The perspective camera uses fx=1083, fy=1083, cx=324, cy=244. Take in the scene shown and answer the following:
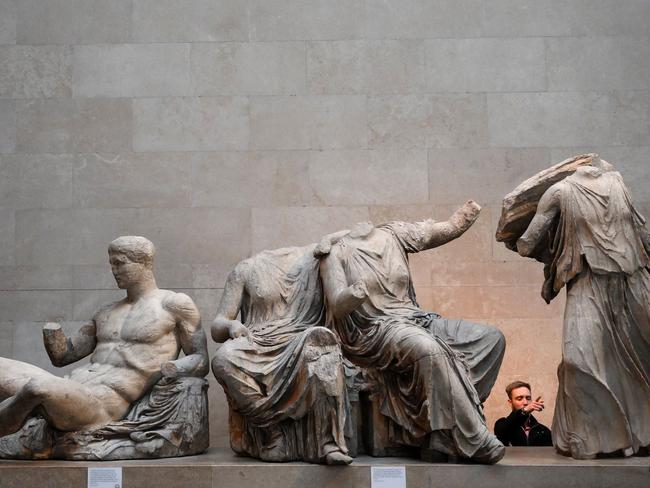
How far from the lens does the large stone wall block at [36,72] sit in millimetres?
9602

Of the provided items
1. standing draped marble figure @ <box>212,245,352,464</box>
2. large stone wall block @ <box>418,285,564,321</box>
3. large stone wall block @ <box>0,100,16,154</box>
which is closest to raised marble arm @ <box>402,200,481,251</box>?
standing draped marble figure @ <box>212,245,352,464</box>

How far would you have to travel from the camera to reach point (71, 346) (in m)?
7.74

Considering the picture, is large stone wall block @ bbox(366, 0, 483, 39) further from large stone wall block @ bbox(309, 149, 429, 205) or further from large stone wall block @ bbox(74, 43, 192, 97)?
large stone wall block @ bbox(74, 43, 192, 97)

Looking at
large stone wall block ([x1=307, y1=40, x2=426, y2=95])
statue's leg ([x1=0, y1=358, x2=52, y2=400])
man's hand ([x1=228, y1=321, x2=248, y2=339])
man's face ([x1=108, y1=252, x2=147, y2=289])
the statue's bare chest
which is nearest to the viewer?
statue's leg ([x1=0, y1=358, x2=52, y2=400])

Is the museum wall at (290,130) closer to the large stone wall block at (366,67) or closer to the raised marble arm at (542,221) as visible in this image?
the large stone wall block at (366,67)

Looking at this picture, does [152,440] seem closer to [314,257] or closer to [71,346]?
[71,346]

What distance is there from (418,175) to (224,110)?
70.9 inches

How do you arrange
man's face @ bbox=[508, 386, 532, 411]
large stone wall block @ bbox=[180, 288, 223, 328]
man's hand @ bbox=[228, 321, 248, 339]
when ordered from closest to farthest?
man's hand @ bbox=[228, 321, 248, 339] → man's face @ bbox=[508, 386, 532, 411] → large stone wall block @ bbox=[180, 288, 223, 328]

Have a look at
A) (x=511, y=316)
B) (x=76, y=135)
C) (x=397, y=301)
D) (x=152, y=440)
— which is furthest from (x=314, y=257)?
(x=76, y=135)

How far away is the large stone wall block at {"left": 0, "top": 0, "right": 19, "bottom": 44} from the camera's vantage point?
31.8 feet

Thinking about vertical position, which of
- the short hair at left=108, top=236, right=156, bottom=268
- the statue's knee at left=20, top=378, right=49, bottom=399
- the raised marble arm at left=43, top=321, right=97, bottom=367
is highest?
the short hair at left=108, top=236, right=156, bottom=268

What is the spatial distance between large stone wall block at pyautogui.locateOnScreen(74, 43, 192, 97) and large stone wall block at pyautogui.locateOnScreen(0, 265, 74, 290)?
1.59 meters

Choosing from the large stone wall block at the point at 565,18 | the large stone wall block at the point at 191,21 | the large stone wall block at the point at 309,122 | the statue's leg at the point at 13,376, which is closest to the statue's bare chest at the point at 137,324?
the statue's leg at the point at 13,376

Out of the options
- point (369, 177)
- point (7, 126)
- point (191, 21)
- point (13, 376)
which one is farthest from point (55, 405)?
point (191, 21)
